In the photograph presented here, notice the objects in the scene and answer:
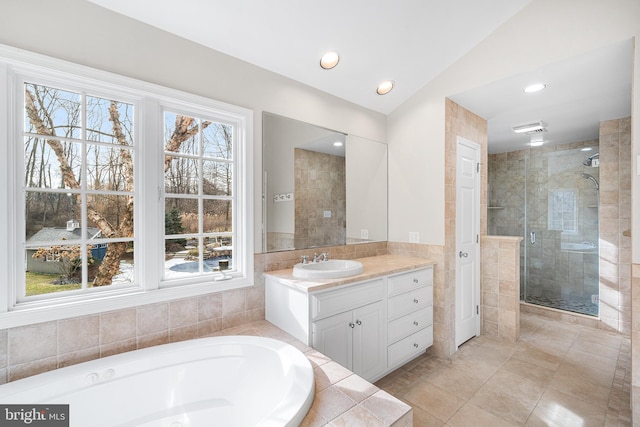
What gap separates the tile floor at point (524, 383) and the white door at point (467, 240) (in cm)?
23

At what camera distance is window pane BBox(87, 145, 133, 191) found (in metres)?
1.57

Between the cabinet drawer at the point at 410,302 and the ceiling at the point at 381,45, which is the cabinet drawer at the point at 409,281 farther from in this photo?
the ceiling at the point at 381,45

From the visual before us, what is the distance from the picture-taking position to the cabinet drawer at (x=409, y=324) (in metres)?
2.23

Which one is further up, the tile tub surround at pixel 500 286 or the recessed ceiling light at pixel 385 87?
the recessed ceiling light at pixel 385 87

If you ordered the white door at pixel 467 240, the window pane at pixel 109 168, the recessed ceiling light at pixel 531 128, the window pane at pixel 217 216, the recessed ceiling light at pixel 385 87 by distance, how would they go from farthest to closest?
1. the recessed ceiling light at pixel 531 128
2. the white door at pixel 467 240
3. the recessed ceiling light at pixel 385 87
4. the window pane at pixel 217 216
5. the window pane at pixel 109 168

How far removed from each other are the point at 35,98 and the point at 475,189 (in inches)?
137

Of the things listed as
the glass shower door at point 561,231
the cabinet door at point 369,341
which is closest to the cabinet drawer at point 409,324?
the cabinet door at point 369,341

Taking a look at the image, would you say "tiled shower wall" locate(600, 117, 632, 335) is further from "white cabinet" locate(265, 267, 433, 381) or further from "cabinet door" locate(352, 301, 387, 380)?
"cabinet door" locate(352, 301, 387, 380)

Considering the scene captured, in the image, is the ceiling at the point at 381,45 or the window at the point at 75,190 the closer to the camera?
the window at the point at 75,190

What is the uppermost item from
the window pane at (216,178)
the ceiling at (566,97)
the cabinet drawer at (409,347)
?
the ceiling at (566,97)

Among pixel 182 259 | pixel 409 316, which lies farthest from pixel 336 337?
pixel 182 259

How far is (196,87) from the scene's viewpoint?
1.82m

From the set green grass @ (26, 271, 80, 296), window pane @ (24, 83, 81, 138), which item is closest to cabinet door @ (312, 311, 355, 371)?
green grass @ (26, 271, 80, 296)

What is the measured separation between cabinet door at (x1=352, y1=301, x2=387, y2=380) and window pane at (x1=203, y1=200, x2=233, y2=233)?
3.61 feet
